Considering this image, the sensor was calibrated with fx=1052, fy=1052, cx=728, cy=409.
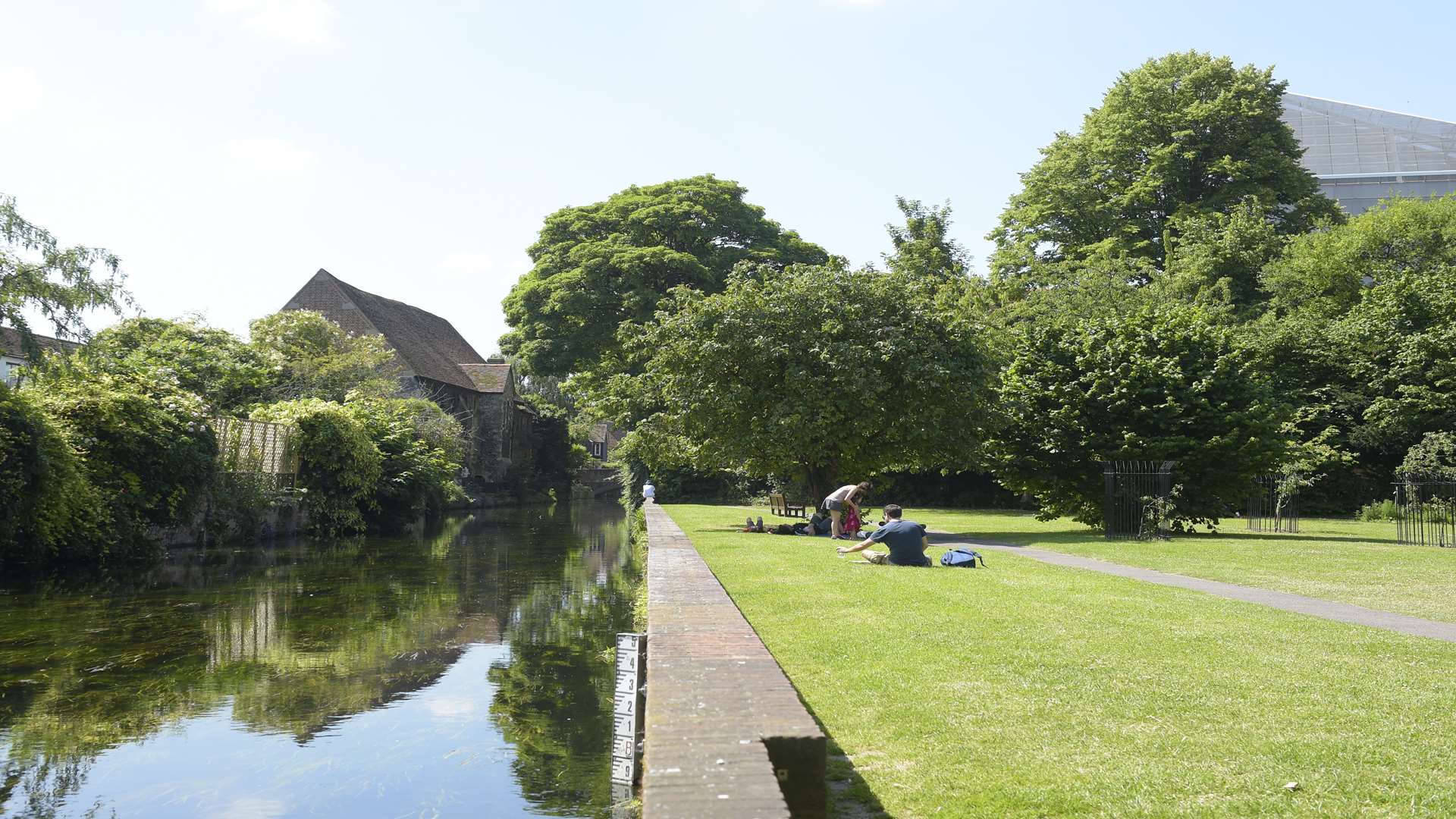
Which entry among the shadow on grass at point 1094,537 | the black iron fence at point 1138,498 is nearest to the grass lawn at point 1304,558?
the shadow on grass at point 1094,537

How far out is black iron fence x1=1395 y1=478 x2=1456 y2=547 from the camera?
69.1 feet

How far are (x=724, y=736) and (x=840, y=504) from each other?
16425mm

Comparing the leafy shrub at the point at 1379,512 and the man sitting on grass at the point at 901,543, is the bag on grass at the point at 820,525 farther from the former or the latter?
the leafy shrub at the point at 1379,512

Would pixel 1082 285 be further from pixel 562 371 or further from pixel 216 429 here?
pixel 216 429

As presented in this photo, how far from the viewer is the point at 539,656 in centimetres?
1055

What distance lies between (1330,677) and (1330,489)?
1276 inches

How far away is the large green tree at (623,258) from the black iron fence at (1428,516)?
1039 inches

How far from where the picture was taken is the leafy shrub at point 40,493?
16016 mm

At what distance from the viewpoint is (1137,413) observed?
23.8m

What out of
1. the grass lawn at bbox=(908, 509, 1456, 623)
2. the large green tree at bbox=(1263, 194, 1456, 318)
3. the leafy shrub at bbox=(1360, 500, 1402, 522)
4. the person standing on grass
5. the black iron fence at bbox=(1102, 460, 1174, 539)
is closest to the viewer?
the grass lawn at bbox=(908, 509, 1456, 623)

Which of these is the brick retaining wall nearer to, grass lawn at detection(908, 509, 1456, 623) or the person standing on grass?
grass lawn at detection(908, 509, 1456, 623)

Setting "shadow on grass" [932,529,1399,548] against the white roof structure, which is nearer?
"shadow on grass" [932,529,1399,548]

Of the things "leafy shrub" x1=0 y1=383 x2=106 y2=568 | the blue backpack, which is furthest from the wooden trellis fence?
the blue backpack

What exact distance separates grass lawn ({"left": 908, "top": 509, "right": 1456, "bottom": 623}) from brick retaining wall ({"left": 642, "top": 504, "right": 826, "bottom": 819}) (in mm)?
7755
